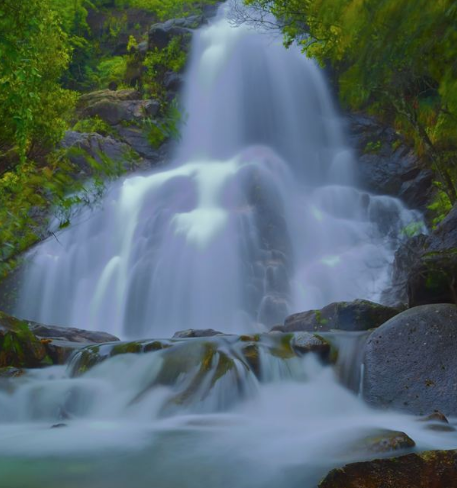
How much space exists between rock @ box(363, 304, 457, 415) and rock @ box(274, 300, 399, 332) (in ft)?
6.96

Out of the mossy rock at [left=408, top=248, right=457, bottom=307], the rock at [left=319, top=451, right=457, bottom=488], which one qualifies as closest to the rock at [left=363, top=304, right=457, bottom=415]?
the mossy rock at [left=408, top=248, right=457, bottom=307]

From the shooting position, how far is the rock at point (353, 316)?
29.1 ft

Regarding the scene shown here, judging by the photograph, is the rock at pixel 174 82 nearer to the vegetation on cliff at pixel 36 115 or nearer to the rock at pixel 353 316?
the vegetation on cliff at pixel 36 115

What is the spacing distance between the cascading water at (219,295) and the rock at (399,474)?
1018 millimetres

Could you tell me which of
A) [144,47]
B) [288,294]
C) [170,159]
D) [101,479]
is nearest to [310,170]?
[170,159]

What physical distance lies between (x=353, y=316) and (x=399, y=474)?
629 cm

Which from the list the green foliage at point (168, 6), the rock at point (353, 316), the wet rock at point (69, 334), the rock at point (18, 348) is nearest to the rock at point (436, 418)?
the rock at point (353, 316)

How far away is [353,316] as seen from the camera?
9.03m

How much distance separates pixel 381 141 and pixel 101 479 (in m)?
18.2

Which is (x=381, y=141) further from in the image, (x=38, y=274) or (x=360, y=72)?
(x=360, y=72)

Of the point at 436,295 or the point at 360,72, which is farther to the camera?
the point at 436,295

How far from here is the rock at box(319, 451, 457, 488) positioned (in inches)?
112

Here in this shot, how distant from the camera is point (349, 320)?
905 centimetres

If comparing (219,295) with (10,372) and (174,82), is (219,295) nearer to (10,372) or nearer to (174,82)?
(10,372)
